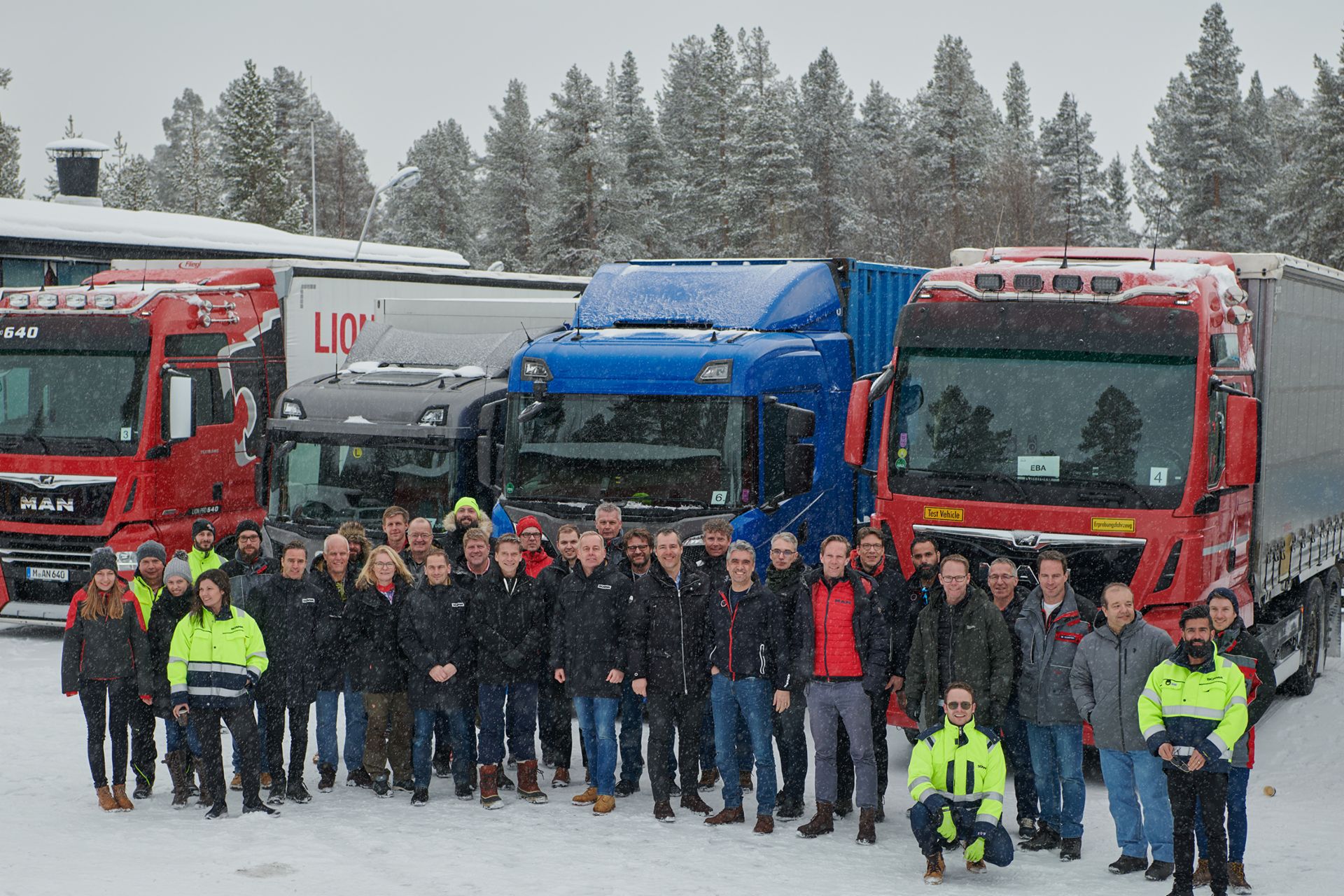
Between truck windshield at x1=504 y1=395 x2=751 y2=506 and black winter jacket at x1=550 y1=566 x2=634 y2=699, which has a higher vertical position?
truck windshield at x1=504 y1=395 x2=751 y2=506

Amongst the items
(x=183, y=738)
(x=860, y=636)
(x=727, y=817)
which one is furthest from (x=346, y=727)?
(x=860, y=636)

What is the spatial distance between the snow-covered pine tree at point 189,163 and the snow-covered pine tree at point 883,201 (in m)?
29.9

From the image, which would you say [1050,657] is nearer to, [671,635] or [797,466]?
[671,635]

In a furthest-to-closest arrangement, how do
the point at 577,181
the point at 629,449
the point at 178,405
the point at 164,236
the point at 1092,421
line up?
the point at 577,181, the point at 164,236, the point at 178,405, the point at 629,449, the point at 1092,421

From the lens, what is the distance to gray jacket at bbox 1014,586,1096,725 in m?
9.24

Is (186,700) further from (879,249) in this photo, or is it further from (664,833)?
(879,249)

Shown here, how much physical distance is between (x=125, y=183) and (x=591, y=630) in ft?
237

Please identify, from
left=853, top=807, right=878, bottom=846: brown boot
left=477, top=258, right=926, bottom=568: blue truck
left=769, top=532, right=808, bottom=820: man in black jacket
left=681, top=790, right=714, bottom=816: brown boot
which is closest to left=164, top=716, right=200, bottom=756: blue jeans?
left=681, top=790, right=714, bottom=816: brown boot

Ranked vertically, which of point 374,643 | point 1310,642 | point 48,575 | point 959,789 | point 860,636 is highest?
point 860,636

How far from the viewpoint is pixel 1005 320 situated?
11.2 metres

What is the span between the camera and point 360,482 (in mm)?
14844

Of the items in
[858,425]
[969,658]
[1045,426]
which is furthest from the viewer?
[858,425]

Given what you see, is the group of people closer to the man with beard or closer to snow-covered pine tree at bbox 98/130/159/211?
the man with beard

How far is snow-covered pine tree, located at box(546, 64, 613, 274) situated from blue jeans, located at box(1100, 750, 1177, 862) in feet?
160
